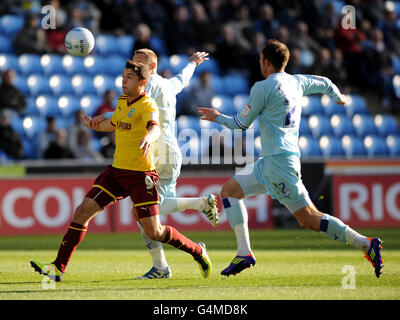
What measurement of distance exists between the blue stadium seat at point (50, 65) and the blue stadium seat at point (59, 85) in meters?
0.27

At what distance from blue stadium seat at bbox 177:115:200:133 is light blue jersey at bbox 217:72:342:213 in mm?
9187

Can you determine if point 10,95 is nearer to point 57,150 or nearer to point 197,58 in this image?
point 57,150

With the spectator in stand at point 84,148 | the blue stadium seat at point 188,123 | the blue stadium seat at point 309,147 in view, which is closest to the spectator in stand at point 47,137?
the spectator in stand at point 84,148

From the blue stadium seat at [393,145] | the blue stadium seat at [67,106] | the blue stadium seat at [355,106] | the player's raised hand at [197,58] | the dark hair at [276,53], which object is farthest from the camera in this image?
the blue stadium seat at [355,106]

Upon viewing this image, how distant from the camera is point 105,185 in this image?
22.9 feet

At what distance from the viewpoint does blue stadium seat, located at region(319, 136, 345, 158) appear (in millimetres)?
17469

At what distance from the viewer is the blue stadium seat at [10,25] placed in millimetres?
18047

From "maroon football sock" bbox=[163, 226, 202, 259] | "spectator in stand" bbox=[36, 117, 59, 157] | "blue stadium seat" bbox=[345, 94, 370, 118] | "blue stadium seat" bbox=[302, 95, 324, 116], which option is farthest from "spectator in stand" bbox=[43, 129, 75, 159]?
"maroon football sock" bbox=[163, 226, 202, 259]

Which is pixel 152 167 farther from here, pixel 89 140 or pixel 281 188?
pixel 89 140

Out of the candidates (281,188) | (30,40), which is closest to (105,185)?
(281,188)

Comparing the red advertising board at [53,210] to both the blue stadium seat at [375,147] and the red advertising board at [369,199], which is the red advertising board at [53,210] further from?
the blue stadium seat at [375,147]

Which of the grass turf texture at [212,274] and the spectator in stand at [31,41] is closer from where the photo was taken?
the grass turf texture at [212,274]

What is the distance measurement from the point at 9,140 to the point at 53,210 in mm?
2072

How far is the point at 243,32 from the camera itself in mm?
18969
